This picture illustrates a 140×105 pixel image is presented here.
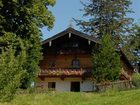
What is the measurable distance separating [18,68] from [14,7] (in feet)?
47.7

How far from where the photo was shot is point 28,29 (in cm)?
4550

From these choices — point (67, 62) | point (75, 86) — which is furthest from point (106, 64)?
point (67, 62)

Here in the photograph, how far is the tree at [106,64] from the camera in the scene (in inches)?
1869

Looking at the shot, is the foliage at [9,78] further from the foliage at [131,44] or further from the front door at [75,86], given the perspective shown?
the foliage at [131,44]

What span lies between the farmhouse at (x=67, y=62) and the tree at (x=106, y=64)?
4.39 meters

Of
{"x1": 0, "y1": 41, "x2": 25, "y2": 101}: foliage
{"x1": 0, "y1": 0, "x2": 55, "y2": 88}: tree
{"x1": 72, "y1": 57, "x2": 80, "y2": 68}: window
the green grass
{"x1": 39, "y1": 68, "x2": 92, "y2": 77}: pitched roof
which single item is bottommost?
the green grass

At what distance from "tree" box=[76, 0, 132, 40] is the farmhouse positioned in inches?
761

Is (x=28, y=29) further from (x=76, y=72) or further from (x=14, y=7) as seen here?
(x=76, y=72)

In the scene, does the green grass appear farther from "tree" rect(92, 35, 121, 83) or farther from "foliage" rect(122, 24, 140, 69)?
"foliage" rect(122, 24, 140, 69)

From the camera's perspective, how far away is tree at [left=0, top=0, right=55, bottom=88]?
1763 inches

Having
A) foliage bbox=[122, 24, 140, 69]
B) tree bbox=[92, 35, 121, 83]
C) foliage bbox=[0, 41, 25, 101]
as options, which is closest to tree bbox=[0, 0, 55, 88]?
tree bbox=[92, 35, 121, 83]

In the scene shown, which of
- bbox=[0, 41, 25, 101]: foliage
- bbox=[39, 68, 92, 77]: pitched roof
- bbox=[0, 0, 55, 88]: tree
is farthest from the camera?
bbox=[39, 68, 92, 77]: pitched roof

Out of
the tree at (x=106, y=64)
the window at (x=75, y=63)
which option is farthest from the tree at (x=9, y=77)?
the window at (x=75, y=63)

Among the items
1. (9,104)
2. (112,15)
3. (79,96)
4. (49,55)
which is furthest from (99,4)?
(9,104)
